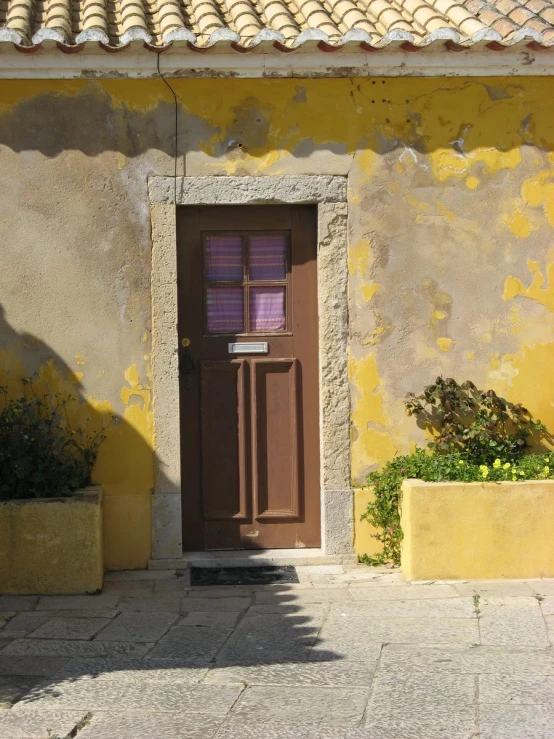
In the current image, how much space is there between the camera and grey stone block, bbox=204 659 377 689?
177 inches

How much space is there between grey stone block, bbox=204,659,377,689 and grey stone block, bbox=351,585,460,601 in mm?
1201

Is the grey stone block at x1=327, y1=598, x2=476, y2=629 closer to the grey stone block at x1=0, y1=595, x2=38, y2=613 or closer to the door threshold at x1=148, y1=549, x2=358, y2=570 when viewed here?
the door threshold at x1=148, y1=549, x2=358, y2=570

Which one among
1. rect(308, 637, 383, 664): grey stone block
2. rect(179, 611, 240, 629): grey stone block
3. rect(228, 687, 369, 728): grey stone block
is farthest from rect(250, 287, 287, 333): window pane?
rect(228, 687, 369, 728): grey stone block

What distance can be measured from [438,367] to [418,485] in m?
0.95

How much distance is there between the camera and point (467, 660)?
4734 millimetres

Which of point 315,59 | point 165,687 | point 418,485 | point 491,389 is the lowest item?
point 165,687

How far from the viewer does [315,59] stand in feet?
21.7

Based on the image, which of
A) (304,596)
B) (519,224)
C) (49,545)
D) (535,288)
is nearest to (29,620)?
(49,545)

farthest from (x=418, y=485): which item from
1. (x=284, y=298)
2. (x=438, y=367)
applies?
(x=284, y=298)

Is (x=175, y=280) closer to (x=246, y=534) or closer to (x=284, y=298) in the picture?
(x=284, y=298)

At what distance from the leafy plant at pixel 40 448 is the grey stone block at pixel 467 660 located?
2467 mm

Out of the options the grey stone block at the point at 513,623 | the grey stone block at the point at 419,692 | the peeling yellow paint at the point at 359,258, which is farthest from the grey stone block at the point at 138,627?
the peeling yellow paint at the point at 359,258

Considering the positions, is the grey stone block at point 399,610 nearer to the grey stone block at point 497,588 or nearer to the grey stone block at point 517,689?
Answer: the grey stone block at point 497,588

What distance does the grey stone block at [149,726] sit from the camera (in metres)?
3.95
